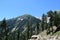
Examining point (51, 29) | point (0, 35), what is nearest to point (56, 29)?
point (51, 29)

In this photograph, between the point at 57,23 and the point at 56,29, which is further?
the point at 57,23

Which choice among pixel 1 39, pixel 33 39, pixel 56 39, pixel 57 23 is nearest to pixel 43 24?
pixel 57 23

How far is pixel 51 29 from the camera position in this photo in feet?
347

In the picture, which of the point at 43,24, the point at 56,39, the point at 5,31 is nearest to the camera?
the point at 56,39

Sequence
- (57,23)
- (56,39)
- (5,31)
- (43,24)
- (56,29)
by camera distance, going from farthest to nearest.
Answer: (43,24)
(57,23)
(56,29)
(5,31)
(56,39)

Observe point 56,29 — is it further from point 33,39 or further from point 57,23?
point 33,39

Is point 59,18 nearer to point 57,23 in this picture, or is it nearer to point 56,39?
point 57,23

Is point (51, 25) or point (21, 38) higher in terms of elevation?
point (51, 25)

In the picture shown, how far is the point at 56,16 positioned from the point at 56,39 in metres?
43.8

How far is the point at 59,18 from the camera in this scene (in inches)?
4151

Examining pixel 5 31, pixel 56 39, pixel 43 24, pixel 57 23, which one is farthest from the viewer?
pixel 43 24

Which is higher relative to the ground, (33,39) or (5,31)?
(5,31)

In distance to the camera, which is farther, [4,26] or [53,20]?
[53,20]

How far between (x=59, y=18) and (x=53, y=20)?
4795 millimetres
